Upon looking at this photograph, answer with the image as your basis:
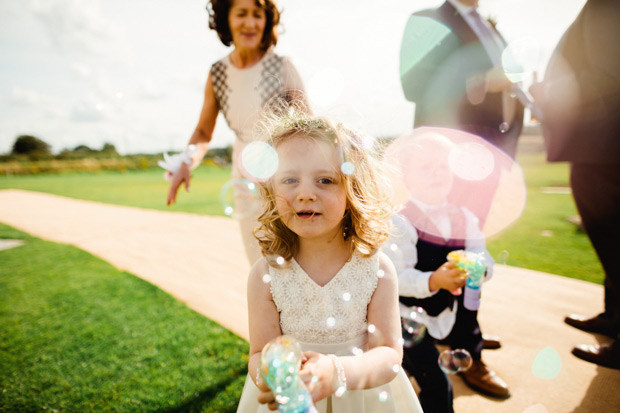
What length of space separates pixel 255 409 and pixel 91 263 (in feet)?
14.3

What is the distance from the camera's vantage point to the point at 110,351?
2643 millimetres

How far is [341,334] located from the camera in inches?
53.9

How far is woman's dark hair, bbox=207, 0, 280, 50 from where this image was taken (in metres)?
2.15

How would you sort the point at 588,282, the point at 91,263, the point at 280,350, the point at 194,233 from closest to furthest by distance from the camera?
1. the point at 280,350
2. the point at 588,282
3. the point at 91,263
4. the point at 194,233

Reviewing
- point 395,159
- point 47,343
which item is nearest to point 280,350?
point 395,159

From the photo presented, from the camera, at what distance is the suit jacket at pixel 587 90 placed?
1.78 metres

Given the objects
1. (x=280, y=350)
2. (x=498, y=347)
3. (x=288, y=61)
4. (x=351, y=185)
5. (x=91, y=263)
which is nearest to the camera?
(x=280, y=350)

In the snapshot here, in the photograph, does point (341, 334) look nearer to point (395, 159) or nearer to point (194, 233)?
point (395, 159)

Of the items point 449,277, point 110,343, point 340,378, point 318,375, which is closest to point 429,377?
point 449,277

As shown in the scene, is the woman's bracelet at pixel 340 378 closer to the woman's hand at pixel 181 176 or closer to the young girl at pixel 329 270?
the young girl at pixel 329 270

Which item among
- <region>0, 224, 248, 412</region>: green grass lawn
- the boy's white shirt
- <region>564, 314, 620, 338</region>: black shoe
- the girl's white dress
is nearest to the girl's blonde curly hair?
the girl's white dress

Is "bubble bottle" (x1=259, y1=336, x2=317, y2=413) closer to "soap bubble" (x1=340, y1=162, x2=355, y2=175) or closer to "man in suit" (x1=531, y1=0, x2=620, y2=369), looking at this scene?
"soap bubble" (x1=340, y1=162, x2=355, y2=175)

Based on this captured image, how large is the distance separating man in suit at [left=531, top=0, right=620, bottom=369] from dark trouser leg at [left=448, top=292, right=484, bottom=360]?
0.82 m

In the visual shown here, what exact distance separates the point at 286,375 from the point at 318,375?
0.47ft
